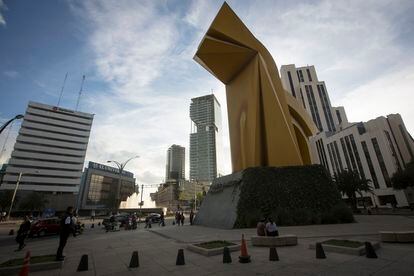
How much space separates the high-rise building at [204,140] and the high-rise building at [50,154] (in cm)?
6064

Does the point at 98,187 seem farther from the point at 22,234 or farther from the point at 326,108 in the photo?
the point at 326,108

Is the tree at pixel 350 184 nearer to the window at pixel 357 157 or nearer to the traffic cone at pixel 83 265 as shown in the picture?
the window at pixel 357 157

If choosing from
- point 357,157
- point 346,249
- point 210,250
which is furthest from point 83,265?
point 357,157

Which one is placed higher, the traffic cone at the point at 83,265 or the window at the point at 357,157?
the window at the point at 357,157

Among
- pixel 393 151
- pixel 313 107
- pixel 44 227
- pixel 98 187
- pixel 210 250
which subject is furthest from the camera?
pixel 98 187

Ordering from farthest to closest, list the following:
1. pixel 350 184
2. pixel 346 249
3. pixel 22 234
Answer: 1. pixel 350 184
2. pixel 22 234
3. pixel 346 249

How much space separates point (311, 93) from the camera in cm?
9512

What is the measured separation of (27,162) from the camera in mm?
89000

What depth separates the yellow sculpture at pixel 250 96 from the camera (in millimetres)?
22250

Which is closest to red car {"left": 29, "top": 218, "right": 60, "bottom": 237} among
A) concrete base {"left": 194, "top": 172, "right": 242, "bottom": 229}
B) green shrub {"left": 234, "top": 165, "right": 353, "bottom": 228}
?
concrete base {"left": 194, "top": 172, "right": 242, "bottom": 229}

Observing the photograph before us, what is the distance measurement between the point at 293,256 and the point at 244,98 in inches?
792

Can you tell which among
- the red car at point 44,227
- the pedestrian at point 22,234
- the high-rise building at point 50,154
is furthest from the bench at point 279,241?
the high-rise building at point 50,154

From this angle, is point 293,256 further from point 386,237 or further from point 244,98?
point 244,98

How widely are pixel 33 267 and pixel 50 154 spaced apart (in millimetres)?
107340
